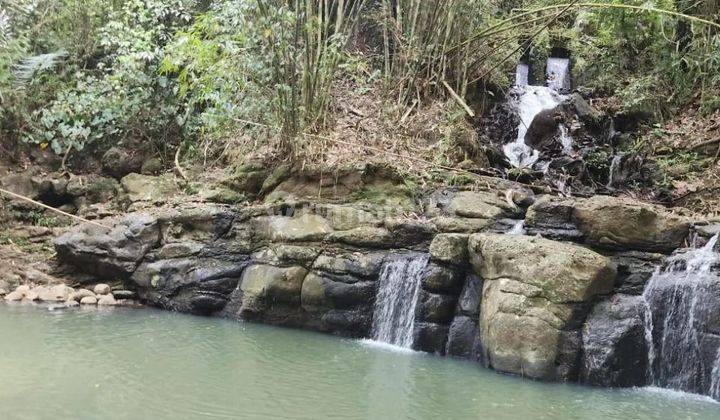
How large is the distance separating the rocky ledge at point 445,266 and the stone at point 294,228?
0.02 metres

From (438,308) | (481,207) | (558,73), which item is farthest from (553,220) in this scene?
(558,73)

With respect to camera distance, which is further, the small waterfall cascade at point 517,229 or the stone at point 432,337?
the small waterfall cascade at point 517,229

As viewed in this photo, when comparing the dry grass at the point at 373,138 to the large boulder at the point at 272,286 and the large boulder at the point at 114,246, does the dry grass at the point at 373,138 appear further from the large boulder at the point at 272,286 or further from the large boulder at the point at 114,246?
the large boulder at the point at 114,246

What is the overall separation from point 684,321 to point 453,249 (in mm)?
2331

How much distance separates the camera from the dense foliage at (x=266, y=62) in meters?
8.98

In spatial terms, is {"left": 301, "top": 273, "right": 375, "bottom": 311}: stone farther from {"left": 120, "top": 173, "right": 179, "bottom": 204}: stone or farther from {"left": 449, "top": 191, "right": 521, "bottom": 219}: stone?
{"left": 120, "top": 173, "right": 179, "bottom": 204}: stone

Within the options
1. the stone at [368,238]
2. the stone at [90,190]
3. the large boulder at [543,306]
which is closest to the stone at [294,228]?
the stone at [368,238]

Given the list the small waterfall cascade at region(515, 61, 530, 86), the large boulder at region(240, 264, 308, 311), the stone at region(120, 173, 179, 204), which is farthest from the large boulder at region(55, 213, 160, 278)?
the small waterfall cascade at region(515, 61, 530, 86)

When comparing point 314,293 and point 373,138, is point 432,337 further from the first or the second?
point 373,138

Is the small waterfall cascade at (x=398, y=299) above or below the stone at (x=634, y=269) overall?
below

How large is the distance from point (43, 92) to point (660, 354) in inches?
435

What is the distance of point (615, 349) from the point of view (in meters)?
5.61

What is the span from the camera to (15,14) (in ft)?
37.9

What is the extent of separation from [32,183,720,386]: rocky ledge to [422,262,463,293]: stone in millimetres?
12
